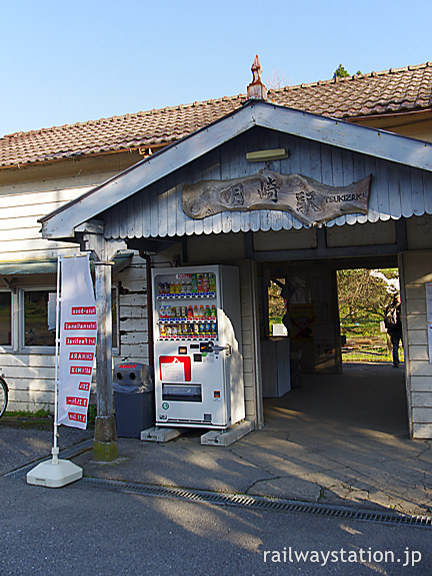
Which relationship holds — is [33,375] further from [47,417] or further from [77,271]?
[77,271]

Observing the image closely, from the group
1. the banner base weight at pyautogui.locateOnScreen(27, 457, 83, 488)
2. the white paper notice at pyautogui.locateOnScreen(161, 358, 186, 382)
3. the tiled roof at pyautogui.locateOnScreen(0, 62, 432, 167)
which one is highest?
the tiled roof at pyautogui.locateOnScreen(0, 62, 432, 167)

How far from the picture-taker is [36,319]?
9672mm

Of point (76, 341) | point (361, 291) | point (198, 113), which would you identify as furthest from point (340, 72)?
point (76, 341)

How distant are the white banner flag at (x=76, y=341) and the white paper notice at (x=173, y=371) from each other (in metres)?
1.76

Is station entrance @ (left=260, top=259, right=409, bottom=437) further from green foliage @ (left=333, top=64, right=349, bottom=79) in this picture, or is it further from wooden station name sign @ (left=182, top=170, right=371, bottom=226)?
green foliage @ (left=333, top=64, right=349, bottom=79)

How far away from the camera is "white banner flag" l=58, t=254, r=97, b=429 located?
19.5 feet

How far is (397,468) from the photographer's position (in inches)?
235

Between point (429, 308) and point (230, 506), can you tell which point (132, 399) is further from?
point (429, 308)

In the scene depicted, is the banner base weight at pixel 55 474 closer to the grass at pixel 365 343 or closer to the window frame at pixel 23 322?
the window frame at pixel 23 322

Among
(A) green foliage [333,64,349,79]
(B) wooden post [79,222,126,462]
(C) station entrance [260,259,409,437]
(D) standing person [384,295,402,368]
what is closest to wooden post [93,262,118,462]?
(B) wooden post [79,222,126,462]

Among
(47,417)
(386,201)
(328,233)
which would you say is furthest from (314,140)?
(47,417)

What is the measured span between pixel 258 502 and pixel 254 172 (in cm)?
340

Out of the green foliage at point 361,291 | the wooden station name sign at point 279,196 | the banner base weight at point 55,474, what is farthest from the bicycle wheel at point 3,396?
the green foliage at point 361,291

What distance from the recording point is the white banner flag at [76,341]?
596 cm
